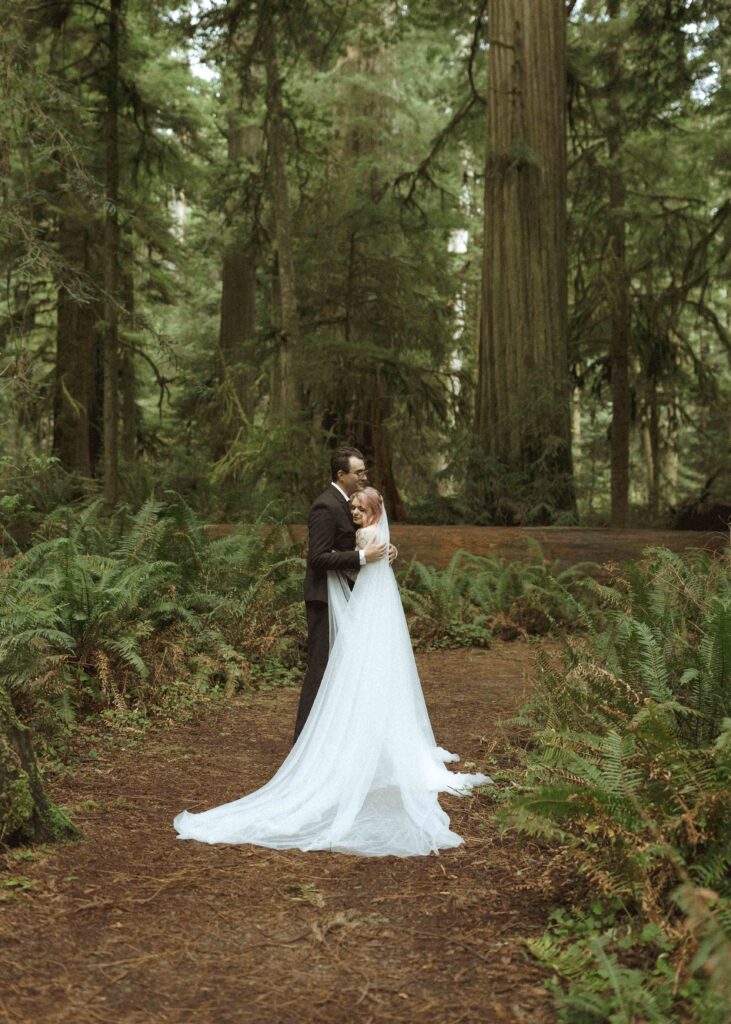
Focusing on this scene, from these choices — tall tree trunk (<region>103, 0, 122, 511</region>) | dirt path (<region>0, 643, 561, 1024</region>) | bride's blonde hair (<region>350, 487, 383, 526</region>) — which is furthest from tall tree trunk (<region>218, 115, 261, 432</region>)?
dirt path (<region>0, 643, 561, 1024</region>)

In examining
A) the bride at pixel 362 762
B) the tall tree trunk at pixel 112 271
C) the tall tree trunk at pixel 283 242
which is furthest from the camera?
the tall tree trunk at pixel 283 242

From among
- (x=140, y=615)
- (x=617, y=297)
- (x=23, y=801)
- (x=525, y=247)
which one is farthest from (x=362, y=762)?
(x=617, y=297)

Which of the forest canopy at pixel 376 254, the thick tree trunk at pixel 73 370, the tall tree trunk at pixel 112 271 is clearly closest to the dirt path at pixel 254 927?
the forest canopy at pixel 376 254

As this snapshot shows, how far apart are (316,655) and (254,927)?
2.43 meters

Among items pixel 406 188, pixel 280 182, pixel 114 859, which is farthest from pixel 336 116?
pixel 114 859

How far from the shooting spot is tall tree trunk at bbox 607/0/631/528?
49.9ft

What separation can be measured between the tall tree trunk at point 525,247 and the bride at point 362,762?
7.55 meters

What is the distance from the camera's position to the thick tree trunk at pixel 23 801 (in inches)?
190

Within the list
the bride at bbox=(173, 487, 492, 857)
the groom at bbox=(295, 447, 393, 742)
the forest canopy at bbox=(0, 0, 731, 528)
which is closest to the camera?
the bride at bbox=(173, 487, 492, 857)

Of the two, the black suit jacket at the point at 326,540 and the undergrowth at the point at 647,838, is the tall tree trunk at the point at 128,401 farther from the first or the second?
the undergrowth at the point at 647,838

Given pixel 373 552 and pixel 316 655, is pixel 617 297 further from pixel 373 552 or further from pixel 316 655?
pixel 316 655

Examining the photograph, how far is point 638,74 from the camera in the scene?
14.4m

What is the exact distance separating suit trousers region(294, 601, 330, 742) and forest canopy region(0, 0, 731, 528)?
5.72m

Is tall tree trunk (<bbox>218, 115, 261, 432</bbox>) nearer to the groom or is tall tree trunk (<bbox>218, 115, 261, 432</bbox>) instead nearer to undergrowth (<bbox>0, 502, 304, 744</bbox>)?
undergrowth (<bbox>0, 502, 304, 744</bbox>)
